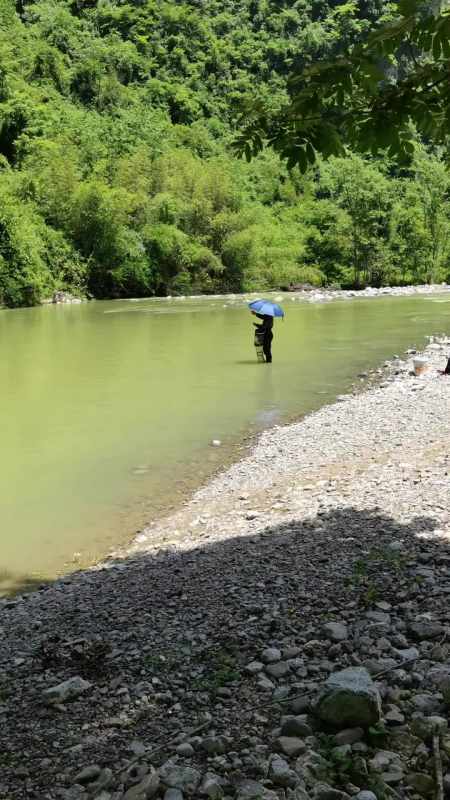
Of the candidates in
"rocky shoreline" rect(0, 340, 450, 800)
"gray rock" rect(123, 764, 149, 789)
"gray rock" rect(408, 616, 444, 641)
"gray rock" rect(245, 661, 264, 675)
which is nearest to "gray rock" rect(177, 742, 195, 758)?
"rocky shoreline" rect(0, 340, 450, 800)

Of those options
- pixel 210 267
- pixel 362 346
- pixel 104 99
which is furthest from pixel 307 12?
pixel 362 346

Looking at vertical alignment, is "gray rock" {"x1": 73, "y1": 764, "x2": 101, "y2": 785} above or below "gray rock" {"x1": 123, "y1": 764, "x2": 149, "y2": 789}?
below

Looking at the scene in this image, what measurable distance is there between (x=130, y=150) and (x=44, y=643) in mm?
67849

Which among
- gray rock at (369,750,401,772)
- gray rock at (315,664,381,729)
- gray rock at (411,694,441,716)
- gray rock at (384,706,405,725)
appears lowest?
gray rock at (411,694,441,716)

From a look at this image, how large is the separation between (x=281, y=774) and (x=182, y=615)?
202cm

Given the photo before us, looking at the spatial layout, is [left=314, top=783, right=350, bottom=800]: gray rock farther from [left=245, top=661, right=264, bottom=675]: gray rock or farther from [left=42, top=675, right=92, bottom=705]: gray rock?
[left=42, top=675, right=92, bottom=705]: gray rock

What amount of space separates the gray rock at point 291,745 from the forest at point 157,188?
34.8 meters

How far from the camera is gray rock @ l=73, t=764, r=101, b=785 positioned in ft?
10.2

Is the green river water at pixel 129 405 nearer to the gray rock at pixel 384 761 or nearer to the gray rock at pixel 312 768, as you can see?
the gray rock at pixel 312 768

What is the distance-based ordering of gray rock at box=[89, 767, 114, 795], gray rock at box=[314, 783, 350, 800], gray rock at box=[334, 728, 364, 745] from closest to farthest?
gray rock at box=[314, 783, 350, 800] < gray rock at box=[89, 767, 114, 795] < gray rock at box=[334, 728, 364, 745]

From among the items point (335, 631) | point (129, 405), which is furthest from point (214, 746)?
point (129, 405)

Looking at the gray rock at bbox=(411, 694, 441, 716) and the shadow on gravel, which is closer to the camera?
the gray rock at bbox=(411, 694, 441, 716)

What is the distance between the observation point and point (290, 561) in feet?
19.2

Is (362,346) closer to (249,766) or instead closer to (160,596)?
(160,596)
